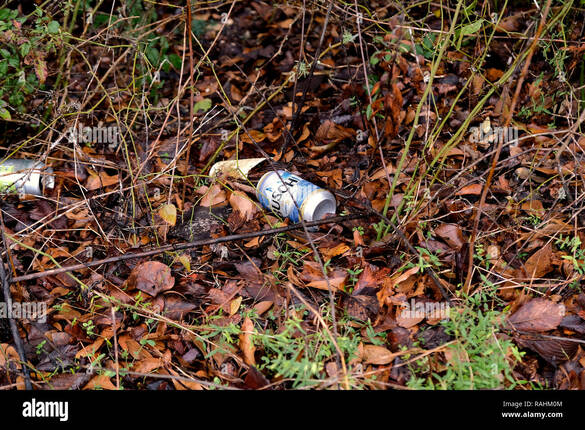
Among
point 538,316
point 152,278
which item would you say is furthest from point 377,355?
point 152,278

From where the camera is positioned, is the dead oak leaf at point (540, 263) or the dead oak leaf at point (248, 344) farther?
the dead oak leaf at point (540, 263)

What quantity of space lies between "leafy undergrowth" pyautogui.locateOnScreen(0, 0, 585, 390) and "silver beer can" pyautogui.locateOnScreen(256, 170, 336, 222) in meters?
0.07

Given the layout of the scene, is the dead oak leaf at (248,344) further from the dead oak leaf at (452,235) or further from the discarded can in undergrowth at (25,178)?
the discarded can in undergrowth at (25,178)

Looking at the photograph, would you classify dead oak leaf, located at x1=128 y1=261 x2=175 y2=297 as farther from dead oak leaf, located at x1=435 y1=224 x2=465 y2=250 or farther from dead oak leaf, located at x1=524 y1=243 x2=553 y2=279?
dead oak leaf, located at x1=524 y1=243 x2=553 y2=279

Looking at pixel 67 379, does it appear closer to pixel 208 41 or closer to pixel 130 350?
pixel 130 350

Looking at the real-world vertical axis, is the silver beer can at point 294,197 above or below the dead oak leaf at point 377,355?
above

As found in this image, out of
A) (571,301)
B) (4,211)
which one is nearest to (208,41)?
(4,211)

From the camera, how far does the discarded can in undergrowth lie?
98.1 inches

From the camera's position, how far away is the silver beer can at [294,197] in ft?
7.43

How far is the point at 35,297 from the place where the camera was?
215 centimetres

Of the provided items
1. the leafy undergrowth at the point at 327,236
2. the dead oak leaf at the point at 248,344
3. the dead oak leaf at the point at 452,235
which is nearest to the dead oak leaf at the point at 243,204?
the leafy undergrowth at the point at 327,236

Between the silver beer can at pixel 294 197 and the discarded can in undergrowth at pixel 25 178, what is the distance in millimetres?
1047

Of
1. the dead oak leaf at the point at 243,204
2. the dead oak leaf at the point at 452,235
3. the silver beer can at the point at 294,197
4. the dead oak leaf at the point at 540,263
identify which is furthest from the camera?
the dead oak leaf at the point at 243,204

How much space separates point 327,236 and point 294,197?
0.23m
